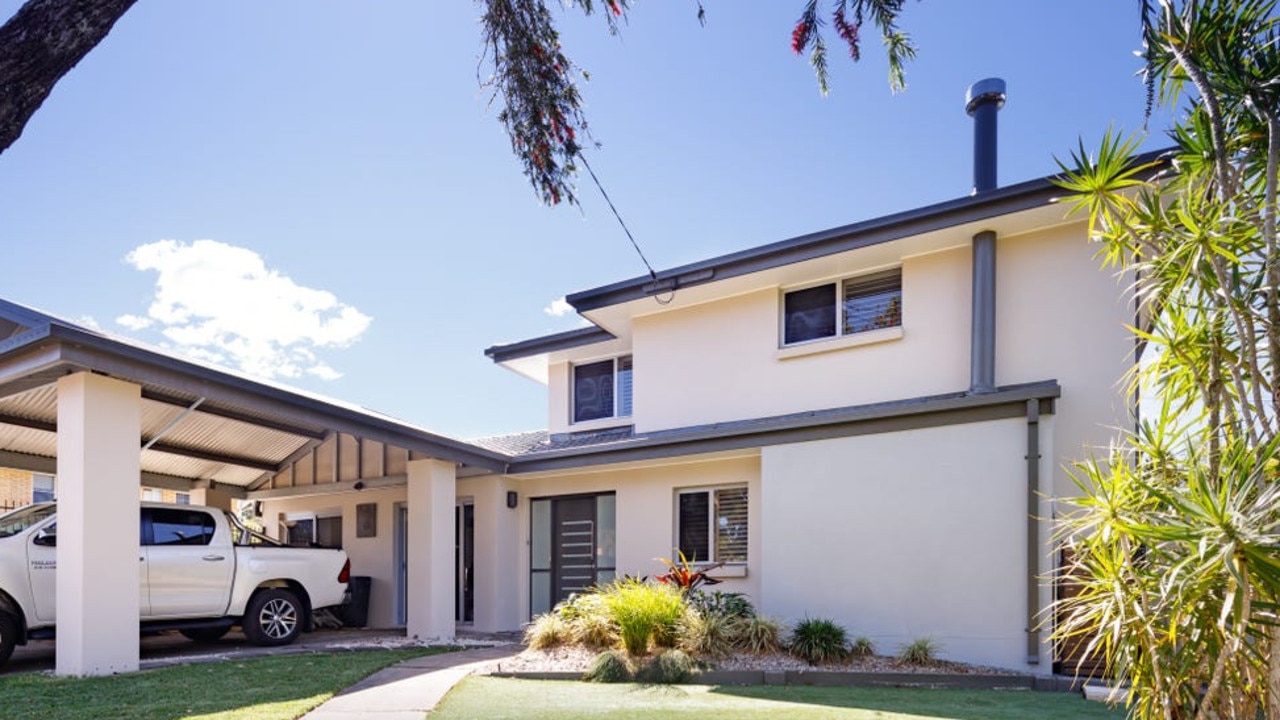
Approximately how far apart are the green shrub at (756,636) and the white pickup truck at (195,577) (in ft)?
20.5

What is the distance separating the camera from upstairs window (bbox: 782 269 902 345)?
39.7 feet

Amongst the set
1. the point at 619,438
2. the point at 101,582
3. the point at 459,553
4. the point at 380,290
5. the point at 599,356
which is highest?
the point at 380,290

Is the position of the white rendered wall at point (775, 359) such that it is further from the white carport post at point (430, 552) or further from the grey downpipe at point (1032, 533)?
the white carport post at point (430, 552)

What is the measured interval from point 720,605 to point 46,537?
761 centimetres

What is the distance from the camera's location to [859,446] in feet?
36.5

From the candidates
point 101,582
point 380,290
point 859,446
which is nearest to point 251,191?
point 380,290

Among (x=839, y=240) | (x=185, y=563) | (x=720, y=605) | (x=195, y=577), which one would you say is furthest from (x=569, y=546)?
(x=839, y=240)

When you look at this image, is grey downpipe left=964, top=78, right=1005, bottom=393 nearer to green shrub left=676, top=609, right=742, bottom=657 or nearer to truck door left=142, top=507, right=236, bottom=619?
green shrub left=676, top=609, right=742, bottom=657

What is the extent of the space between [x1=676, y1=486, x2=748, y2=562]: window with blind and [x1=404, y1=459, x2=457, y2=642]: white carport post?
3393 millimetres

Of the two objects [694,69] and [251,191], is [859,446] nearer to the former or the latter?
[694,69]

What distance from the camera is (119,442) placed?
927 cm

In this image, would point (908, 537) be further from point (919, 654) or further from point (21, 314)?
point (21, 314)

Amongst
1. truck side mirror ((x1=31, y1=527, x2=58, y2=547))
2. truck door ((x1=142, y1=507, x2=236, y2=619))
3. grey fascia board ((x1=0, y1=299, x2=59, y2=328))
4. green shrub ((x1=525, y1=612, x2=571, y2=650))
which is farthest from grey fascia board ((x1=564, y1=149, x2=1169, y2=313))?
truck side mirror ((x1=31, y1=527, x2=58, y2=547))

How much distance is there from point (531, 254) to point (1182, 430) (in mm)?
11991
